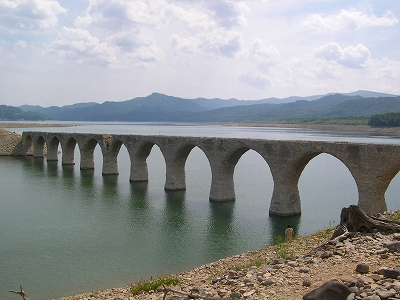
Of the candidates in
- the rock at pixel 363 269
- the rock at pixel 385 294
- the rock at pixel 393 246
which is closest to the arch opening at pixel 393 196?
the rock at pixel 393 246

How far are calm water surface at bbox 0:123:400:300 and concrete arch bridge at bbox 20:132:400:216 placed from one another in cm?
120

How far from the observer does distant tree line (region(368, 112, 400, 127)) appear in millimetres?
74000

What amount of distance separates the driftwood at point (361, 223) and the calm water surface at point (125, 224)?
22.0ft

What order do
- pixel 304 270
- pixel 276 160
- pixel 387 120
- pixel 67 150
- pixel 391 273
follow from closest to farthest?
pixel 391 273
pixel 304 270
pixel 276 160
pixel 67 150
pixel 387 120

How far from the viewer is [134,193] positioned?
1232 inches

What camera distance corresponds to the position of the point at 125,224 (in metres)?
22.5

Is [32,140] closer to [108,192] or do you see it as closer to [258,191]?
[108,192]

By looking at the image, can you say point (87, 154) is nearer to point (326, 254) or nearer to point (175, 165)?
point (175, 165)

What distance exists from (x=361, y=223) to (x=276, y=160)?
1184 centimetres

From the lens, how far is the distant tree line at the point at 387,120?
7400cm

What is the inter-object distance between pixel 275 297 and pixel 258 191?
2417 centimetres

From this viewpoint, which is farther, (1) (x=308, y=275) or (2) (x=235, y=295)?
(1) (x=308, y=275)

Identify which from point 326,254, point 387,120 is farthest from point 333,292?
point 387,120

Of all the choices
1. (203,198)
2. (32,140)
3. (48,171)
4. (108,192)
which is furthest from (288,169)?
(32,140)
